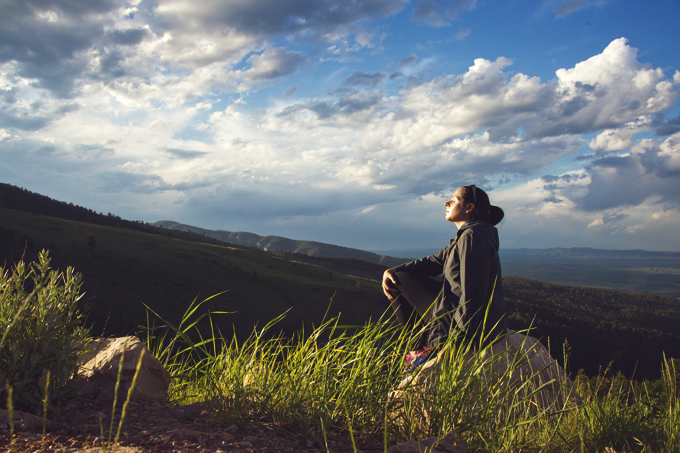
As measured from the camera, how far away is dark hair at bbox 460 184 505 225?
3.73 m

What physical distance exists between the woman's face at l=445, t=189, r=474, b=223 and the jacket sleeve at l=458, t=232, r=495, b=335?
0.59 meters

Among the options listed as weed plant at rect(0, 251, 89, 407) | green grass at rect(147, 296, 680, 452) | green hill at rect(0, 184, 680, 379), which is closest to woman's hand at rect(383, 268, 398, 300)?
green grass at rect(147, 296, 680, 452)

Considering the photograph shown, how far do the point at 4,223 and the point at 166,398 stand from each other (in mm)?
93116

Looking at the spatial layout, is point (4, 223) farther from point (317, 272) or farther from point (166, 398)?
point (166, 398)

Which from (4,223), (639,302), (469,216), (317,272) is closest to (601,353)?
(317,272)

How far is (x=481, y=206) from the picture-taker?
147 inches

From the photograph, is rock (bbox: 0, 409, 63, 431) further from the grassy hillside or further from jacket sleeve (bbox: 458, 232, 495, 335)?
the grassy hillside

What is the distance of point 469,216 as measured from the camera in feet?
12.4

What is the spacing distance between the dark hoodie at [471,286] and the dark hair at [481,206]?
16 centimetres

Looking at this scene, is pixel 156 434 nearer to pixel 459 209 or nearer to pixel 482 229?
pixel 482 229

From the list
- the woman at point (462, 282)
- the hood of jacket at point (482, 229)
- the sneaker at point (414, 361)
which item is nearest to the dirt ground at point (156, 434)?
the sneaker at point (414, 361)

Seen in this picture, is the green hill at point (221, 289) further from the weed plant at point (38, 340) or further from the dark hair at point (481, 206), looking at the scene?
the weed plant at point (38, 340)

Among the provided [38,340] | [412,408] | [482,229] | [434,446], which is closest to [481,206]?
[482,229]

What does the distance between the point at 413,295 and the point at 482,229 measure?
0.91 meters
